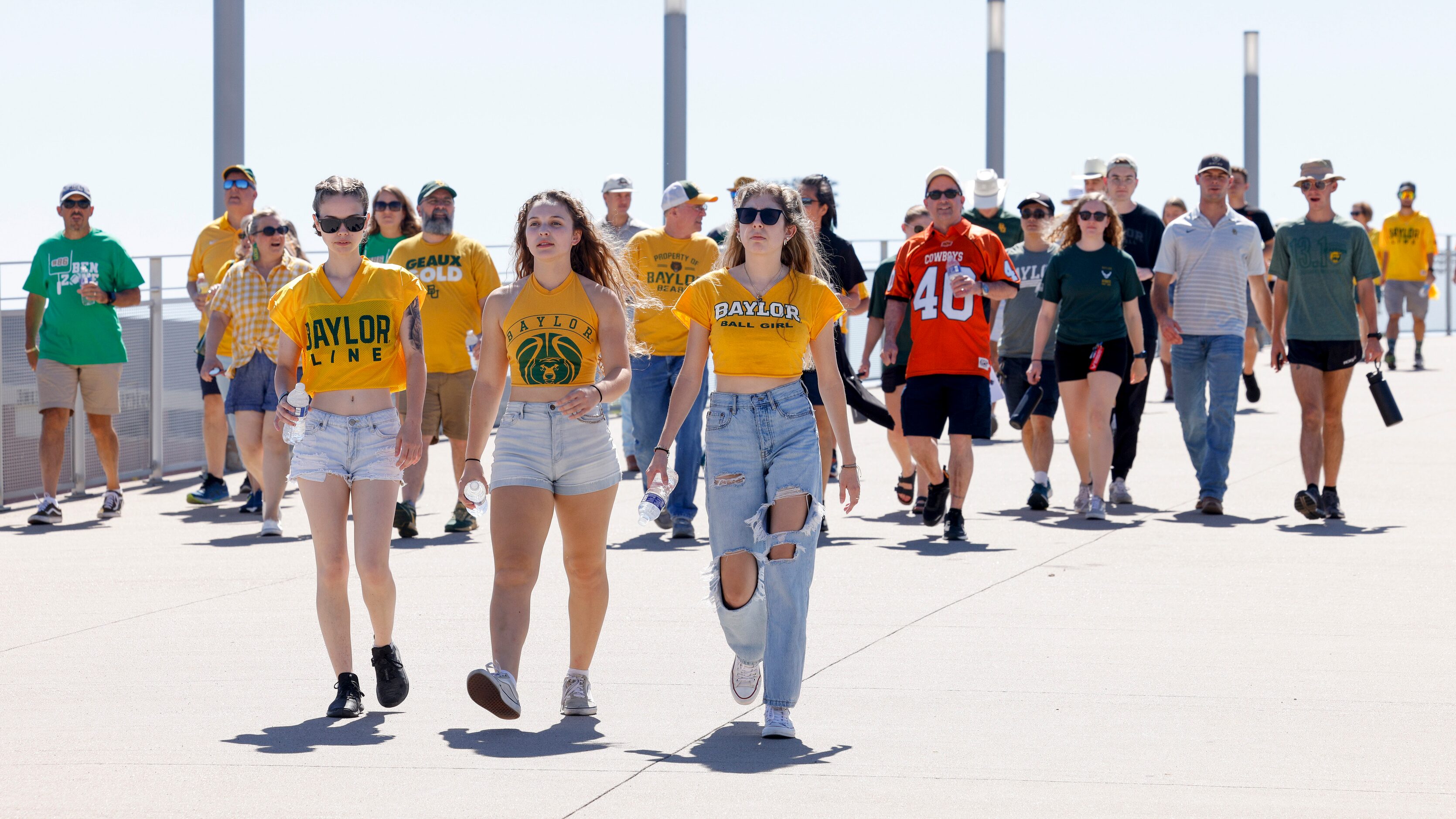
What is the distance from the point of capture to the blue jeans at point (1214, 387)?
11.0 m

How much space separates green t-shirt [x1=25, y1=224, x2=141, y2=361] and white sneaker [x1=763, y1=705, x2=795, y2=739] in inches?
305

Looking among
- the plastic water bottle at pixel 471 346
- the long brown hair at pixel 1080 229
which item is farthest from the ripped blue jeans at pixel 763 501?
the long brown hair at pixel 1080 229

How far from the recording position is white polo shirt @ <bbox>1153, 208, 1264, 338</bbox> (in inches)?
434

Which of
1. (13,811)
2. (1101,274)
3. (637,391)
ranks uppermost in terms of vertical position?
(1101,274)

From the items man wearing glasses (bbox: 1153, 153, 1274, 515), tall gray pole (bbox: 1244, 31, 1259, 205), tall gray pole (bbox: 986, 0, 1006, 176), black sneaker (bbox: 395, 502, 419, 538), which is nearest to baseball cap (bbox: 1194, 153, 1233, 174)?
man wearing glasses (bbox: 1153, 153, 1274, 515)

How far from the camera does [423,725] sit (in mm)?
5703

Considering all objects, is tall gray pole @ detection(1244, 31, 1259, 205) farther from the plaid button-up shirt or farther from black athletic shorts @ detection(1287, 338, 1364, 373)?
the plaid button-up shirt

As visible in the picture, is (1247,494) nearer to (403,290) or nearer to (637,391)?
(637,391)

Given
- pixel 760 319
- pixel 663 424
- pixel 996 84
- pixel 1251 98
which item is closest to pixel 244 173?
pixel 663 424

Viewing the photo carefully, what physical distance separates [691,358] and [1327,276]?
20.0ft

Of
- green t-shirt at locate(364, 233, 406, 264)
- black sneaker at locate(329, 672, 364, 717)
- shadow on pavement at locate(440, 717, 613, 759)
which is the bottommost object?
shadow on pavement at locate(440, 717, 613, 759)

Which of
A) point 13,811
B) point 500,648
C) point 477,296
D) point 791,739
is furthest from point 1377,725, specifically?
point 477,296

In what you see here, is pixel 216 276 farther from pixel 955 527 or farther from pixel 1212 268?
pixel 1212 268

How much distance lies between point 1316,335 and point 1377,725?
5.57 meters
